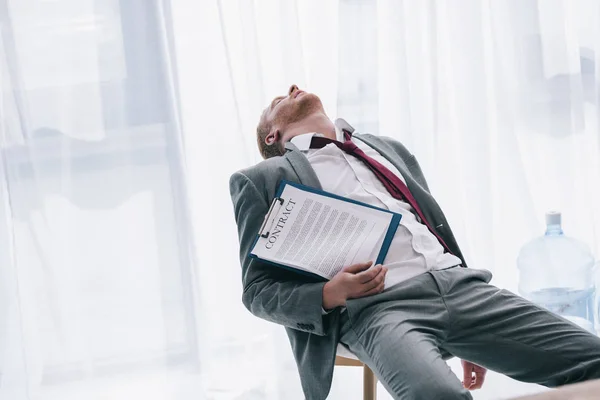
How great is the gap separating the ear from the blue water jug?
3.68 feet

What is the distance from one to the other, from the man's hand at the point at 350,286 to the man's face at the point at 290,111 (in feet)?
1.79

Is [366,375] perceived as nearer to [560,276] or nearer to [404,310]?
[404,310]

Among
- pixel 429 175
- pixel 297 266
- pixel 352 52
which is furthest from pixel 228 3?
pixel 297 266

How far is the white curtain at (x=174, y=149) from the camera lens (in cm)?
225

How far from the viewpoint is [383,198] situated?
5.71ft

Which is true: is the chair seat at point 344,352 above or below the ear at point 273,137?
below

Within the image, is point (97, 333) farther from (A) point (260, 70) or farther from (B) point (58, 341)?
(A) point (260, 70)

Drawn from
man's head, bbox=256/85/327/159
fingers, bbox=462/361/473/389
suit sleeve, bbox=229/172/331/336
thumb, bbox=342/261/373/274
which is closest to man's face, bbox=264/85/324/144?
man's head, bbox=256/85/327/159

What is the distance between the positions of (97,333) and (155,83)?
2.56 ft

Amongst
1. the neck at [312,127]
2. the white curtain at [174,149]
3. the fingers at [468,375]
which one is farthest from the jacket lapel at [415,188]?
the white curtain at [174,149]


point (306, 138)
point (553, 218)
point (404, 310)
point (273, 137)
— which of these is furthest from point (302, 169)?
point (553, 218)

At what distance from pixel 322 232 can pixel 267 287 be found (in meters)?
0.16

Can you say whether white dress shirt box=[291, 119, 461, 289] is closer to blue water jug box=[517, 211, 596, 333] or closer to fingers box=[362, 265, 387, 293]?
fingers box=[362, 265, 387, 293]

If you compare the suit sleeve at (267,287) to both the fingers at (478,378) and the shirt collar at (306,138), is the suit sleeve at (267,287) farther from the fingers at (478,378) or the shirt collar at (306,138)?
the fingers at (478,378)
